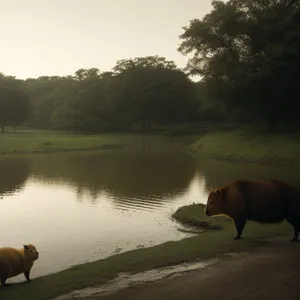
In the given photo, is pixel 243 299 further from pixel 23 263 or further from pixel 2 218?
pixel 2 218

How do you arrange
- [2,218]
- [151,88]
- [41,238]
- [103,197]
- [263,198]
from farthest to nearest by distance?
[151,88] → [103,197] → [2,218] → [41,238] → [263,198]

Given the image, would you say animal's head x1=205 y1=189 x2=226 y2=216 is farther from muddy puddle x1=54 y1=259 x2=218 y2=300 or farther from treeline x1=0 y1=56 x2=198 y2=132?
treeline x1=0 y1=56 x2=198 y2=132

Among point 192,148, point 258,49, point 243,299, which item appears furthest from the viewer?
point 192,148

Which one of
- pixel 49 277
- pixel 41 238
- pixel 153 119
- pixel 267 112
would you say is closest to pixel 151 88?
pixel 153 119

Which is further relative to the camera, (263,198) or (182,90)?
(182,90)

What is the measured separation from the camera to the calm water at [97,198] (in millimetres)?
17797

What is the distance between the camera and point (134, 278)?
35.6 ft

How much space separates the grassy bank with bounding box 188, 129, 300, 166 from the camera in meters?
47.1

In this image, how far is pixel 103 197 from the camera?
2778 centimetres

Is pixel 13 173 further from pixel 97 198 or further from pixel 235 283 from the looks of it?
pixel 235 283

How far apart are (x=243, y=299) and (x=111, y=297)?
9.50ft

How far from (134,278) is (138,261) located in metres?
1.42

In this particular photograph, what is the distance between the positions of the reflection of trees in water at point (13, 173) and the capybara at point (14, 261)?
64.0 ft

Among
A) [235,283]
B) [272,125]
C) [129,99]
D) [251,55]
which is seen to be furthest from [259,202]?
[129,99]
